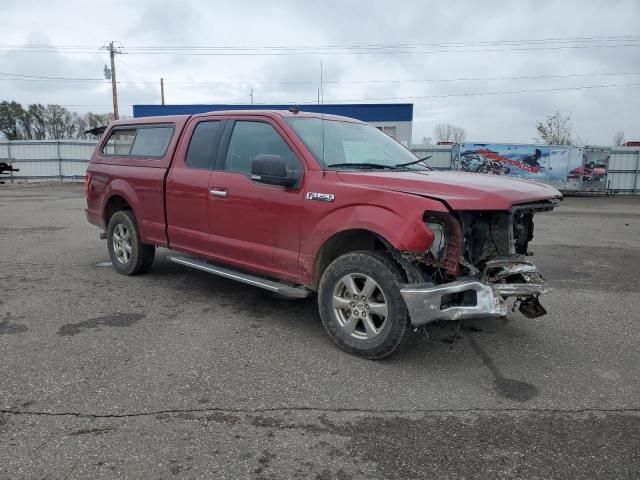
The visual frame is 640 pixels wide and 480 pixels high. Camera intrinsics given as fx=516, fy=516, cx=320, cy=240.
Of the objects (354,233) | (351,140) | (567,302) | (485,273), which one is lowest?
(567,302)

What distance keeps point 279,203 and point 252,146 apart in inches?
30.1

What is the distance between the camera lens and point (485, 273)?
154 inches

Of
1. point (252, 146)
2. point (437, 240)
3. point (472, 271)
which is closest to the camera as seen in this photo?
point (437, 240)

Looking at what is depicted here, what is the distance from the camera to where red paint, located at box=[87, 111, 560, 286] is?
360cm

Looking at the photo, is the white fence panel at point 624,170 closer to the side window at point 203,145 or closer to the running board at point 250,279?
the side window at point 203,145

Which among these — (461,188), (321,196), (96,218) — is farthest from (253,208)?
(96,218)

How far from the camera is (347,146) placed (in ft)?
15.5

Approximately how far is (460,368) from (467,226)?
42.0 inches

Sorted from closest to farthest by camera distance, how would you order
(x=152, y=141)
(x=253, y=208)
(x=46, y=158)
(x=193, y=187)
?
(x=253, y=208) → (x=193, y=187) → (x=152, y=141) → (x=46, y=158)

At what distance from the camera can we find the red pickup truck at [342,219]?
11.9ft

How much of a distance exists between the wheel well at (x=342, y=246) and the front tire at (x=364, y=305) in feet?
0.55

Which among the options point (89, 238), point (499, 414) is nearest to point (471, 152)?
point (89, 238)

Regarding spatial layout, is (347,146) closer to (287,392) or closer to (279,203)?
(279,203)

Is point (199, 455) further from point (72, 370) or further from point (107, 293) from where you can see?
point (107, 293)
